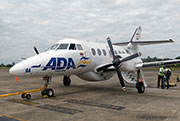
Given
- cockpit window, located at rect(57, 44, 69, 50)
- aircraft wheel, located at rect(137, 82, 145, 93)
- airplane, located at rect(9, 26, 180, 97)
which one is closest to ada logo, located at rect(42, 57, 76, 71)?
airplane, located at rect(9, 26, 180, 97)

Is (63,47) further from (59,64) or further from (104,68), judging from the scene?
(104,68)

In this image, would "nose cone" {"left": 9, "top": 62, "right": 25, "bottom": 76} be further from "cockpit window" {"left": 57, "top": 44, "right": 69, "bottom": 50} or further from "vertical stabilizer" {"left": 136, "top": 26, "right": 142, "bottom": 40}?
"vertical stabilizer" {"left": 136, "top": 26, "right": 142, "bottom": 40}

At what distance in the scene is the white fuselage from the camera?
8781 mm

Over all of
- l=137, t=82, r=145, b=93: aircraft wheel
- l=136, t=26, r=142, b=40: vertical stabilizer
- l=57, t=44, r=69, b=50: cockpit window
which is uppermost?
l=136, t=26, r=142, b=40: vertical stabilizer

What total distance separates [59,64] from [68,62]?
702 mm

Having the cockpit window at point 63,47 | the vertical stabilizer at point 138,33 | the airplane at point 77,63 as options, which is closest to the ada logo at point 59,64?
the airplane at point 77,63

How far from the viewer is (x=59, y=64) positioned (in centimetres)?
981

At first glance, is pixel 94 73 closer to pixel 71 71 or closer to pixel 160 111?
pixel 71 71

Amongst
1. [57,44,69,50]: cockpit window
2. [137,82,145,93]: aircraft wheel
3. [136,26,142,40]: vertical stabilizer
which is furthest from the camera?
[136,26,142,40]: vertical stabilizer

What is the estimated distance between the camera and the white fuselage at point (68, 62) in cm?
878

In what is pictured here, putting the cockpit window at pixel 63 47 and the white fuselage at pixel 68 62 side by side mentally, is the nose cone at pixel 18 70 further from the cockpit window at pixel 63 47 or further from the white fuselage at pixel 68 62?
the cockpit window at pixel 63 47

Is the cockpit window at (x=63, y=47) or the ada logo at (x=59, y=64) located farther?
the cockpit window at (x=63, y=47)

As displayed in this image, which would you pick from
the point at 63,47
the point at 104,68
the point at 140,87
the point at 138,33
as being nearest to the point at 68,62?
the point at 63,47

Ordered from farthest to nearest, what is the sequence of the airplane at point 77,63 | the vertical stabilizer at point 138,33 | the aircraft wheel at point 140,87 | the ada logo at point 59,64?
the vertical stabilizer at point 138,33 < the aircraft wheel at point 140,87 < the ada logo at point 59,64 < the airplane at point 77,63
